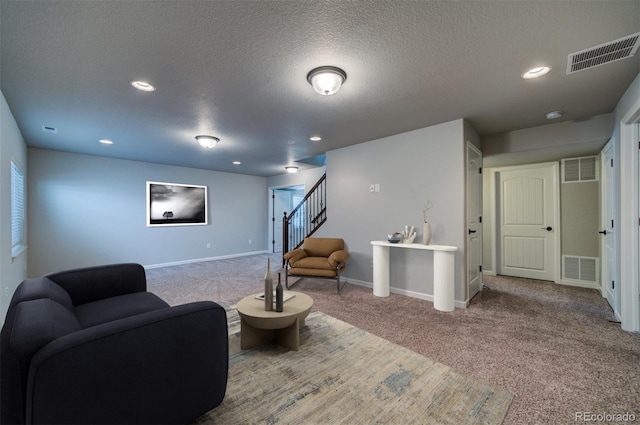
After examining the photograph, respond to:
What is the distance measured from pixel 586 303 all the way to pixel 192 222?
7.47 m

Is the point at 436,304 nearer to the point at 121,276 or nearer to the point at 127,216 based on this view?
the point at 121,276

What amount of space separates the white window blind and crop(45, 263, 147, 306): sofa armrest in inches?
78.7

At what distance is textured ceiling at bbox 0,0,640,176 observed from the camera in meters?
1.57

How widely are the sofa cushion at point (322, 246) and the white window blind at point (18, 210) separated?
389 cm

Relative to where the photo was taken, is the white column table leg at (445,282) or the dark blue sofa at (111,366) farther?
the white column table leg at (445,282)

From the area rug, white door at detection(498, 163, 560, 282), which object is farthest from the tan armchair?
white door at detection(498, 163, 560, 282)

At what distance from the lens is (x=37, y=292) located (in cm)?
167

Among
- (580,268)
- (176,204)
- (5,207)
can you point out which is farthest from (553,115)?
(176,204)

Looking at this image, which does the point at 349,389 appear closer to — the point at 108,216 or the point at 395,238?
the point at 395,238

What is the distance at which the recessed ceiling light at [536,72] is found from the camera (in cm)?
216

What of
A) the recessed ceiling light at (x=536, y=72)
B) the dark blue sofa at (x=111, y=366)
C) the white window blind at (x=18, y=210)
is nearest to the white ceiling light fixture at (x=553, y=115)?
the recessed ceiling light at (x=536, y=72)

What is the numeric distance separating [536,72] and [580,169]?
3.17m

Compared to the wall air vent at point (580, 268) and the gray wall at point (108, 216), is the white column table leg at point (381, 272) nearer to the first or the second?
the wall air vent at point (580, 268)

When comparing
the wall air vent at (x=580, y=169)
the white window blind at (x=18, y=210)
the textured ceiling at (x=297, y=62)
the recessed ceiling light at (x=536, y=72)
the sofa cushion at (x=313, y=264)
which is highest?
the textured ceiling at (x=297, y=62)
